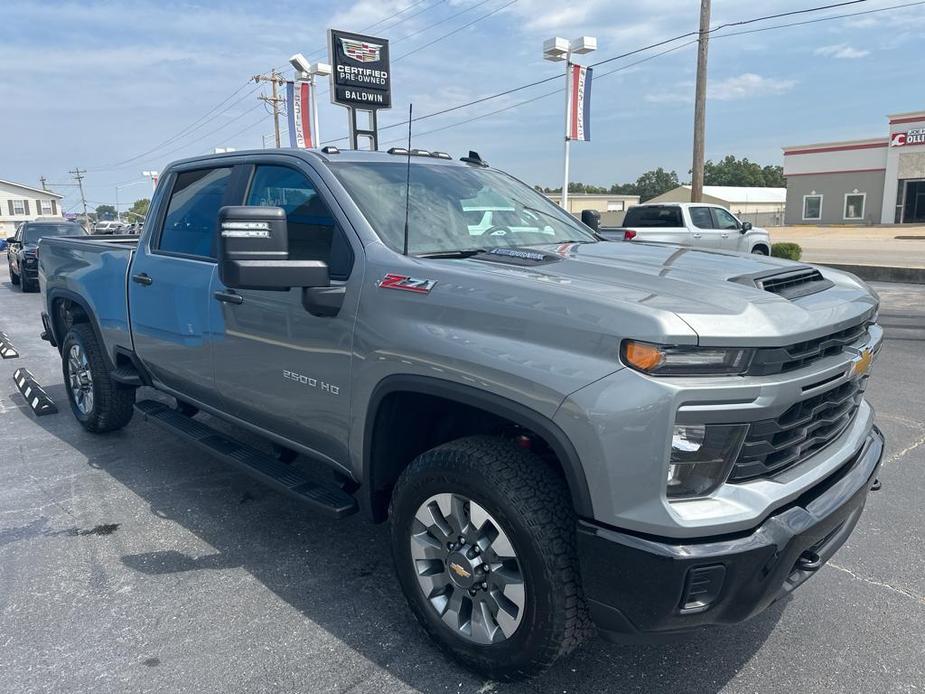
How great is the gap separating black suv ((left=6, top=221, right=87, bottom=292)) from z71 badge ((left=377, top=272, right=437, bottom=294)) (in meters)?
15.8

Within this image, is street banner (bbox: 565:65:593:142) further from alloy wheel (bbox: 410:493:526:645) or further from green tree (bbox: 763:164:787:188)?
green tree (bbox: 763:164:787:188)

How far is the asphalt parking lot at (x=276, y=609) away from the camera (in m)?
2.68

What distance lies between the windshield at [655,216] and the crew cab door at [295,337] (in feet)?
46.7

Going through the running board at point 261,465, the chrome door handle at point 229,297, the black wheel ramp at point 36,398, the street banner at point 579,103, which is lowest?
the black wheel ramp at point 36,398

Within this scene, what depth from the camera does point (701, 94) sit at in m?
19.2

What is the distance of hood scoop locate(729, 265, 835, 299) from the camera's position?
258 centimetres

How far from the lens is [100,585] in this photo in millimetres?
3379

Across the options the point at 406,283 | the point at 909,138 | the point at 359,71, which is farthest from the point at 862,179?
the point at 406,283

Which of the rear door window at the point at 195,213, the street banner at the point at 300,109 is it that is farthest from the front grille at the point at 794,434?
the street banner at the point at 300,109

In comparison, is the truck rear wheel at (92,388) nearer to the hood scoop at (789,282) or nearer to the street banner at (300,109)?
the hood scoop at (789,282)

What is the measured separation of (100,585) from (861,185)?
5558 cm

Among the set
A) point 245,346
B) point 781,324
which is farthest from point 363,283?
point 781,324

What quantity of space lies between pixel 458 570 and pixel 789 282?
1.63m

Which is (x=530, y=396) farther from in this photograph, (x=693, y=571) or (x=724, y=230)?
(x=724, y=230)
